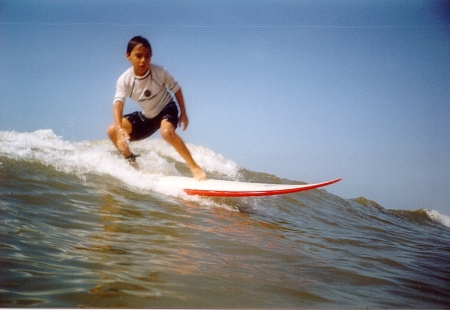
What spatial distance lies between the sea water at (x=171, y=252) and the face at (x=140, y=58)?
2.45 ft

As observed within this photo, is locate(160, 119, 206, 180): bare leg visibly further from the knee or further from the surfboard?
the surfboard

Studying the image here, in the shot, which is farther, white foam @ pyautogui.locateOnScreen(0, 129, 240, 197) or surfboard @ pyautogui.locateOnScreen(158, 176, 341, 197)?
white foam @ pyautogui.locateOnScreen(0, 129, 240, 197)

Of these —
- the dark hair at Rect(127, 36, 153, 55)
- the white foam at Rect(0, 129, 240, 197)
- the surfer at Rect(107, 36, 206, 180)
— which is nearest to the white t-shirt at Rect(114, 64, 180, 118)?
the surfer at Rect(107, 36, 206, 180)

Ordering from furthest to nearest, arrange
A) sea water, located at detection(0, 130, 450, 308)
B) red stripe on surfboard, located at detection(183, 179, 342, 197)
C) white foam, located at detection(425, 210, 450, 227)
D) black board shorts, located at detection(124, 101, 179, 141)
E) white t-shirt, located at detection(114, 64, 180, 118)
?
white foam, located at detection(425, 210, 450, 227), black board shorts, located at detection(124, 101, 179, 141), white t-shirt, located at detection(114, 64, 180, 118), red stripe on surfboard, located at detection(183, 179, 342, 197), sea water, located at detection(0, 130, 450, 308)

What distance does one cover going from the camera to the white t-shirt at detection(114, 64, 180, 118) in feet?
6.67

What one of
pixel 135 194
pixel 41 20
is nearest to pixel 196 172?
pixel 135 194

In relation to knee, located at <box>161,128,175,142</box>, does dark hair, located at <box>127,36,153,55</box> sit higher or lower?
higher

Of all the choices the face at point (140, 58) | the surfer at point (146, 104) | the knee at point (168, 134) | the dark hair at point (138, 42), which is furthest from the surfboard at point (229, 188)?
the dark hair at point (138, 42)

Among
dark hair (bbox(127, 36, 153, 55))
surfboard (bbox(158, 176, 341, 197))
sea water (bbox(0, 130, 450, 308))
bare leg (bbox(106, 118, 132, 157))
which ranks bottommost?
sea water (bbox(0, 130, 450, 308))

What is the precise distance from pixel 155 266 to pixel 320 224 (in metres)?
1.44

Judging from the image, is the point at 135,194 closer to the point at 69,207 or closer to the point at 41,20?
the point at 69,207

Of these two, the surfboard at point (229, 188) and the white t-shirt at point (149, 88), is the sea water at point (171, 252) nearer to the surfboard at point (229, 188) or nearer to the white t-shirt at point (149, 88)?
the surfboard at point (229, 188)

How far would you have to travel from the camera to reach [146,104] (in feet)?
7.15

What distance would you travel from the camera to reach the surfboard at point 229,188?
192cm
